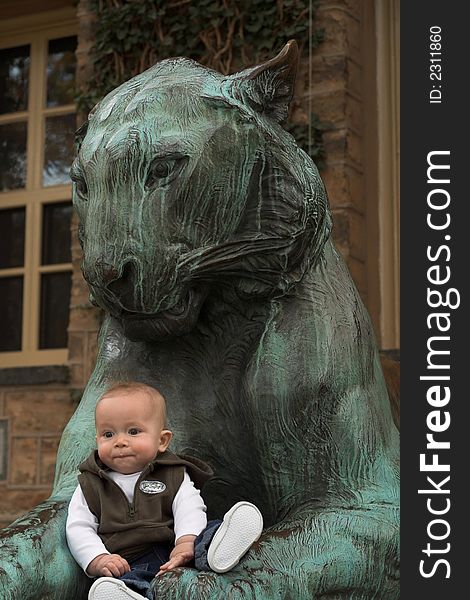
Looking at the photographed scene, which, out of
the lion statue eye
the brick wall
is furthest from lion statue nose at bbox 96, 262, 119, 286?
the brick wall

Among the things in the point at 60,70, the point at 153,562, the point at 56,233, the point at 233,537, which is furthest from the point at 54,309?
the point at 233,537

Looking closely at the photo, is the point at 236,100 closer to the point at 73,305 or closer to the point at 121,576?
the point at 121,576

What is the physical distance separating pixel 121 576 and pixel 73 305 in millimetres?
4991

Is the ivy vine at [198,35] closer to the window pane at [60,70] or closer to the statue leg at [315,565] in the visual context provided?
the window pane at [60,70]

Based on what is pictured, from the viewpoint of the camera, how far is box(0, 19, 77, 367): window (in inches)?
294

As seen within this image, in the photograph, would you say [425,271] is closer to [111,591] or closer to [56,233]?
[111,591]

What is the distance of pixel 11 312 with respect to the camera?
7652 mm

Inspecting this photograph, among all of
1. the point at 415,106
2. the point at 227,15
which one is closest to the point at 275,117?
A: the point at 415,106

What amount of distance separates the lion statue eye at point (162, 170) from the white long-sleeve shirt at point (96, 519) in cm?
44

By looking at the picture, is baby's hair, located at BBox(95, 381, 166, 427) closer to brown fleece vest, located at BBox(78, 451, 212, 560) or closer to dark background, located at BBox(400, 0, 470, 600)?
brown fleece vest, located at BBox(78, 451, 212, 560)

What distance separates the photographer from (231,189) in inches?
67.9

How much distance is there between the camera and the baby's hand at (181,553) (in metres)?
1.61

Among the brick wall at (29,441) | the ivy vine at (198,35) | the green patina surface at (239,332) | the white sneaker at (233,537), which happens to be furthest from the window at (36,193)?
the white sneaker at (233,537)

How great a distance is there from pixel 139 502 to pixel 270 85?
66 centimetres
